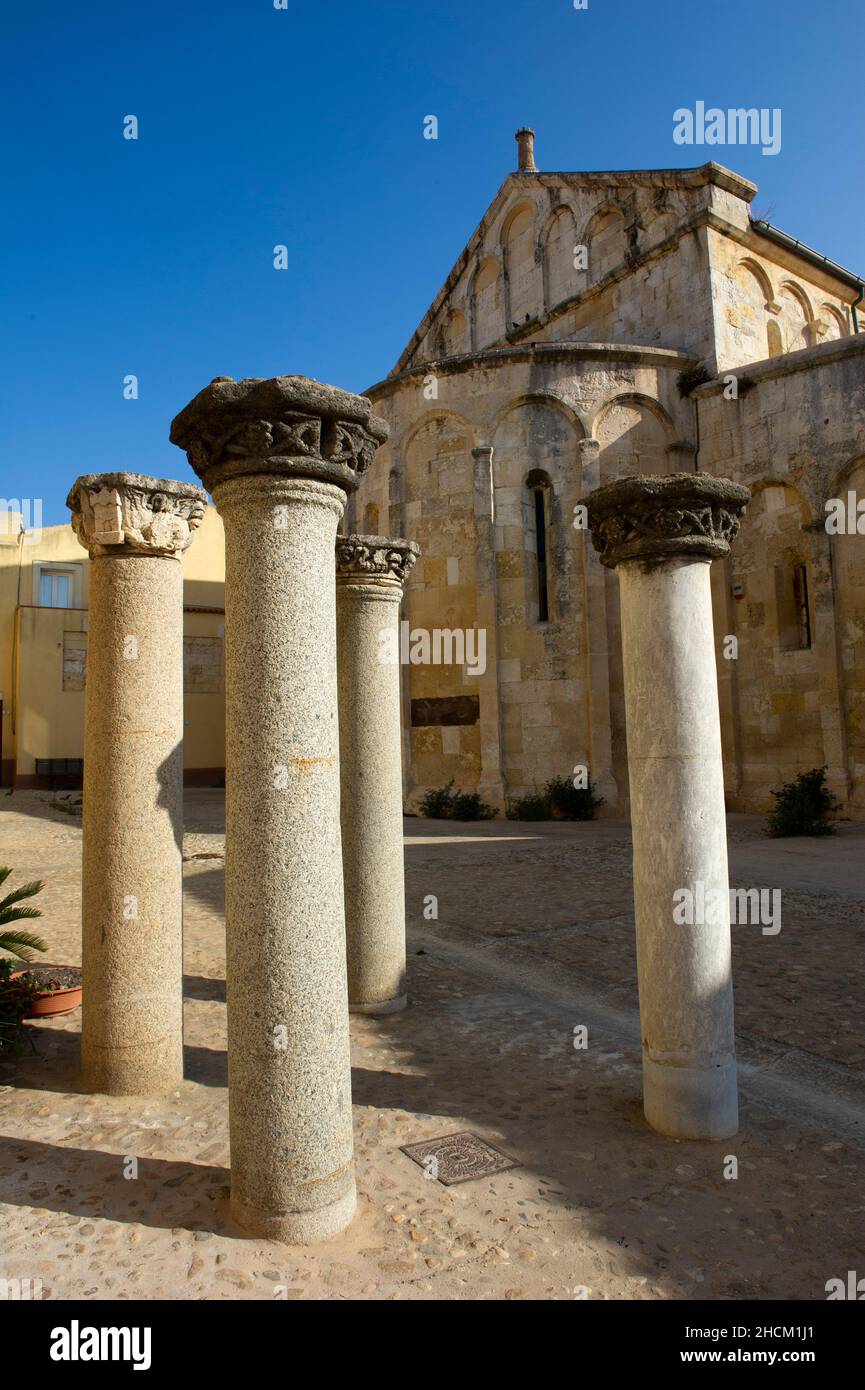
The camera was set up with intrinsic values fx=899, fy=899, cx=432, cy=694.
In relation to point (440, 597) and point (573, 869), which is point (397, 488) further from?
point (573, 869)

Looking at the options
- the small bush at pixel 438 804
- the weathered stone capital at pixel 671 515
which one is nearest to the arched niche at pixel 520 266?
the small bush at pixel 438 804

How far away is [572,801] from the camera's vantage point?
15062mm

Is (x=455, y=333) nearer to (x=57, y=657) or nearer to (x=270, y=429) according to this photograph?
(x=57, y=657)

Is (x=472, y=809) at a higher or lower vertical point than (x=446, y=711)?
lower

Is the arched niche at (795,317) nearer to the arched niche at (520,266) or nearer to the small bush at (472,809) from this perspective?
the arched niche at (520,266)

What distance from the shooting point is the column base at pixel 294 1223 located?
9.83 feet

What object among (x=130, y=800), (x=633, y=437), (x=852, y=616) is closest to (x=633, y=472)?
(x=633, y=437)

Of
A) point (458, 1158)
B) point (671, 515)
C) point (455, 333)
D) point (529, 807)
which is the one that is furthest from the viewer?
point (455, 333)

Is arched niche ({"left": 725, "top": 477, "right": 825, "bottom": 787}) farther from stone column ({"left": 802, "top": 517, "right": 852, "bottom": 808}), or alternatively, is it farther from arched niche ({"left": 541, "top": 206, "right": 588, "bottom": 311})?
arched niche ({"left": 541, "top": 206, "right": 588, "bottom": 311})

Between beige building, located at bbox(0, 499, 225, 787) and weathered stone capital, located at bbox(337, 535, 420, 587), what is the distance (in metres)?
18.1

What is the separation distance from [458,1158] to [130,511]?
10.6 ft

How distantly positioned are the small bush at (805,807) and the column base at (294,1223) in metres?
11.1

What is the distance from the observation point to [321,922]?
3129 mm

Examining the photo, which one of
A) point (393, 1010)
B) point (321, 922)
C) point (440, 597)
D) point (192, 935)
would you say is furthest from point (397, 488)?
point (321, 922)
